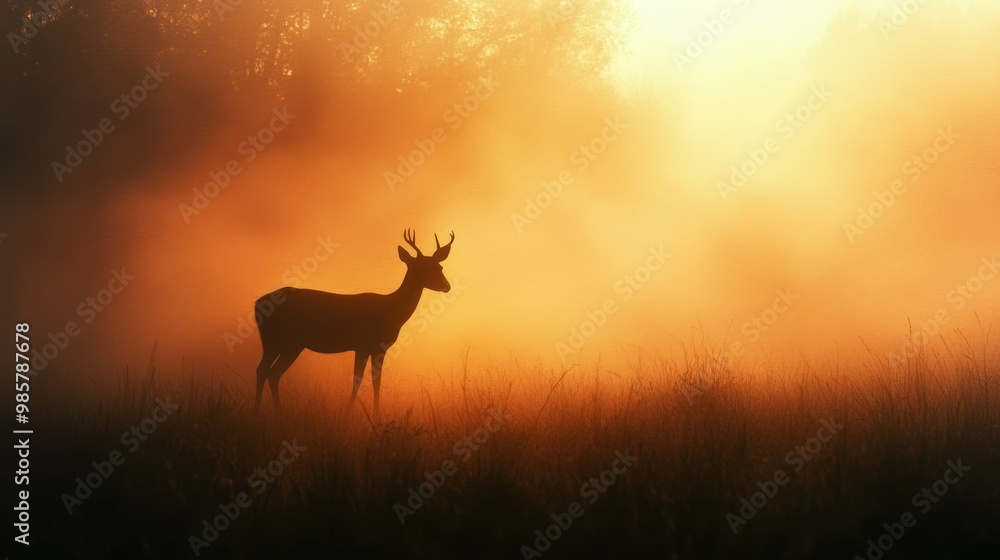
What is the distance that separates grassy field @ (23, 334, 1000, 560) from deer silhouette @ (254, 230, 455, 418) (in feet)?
7.16

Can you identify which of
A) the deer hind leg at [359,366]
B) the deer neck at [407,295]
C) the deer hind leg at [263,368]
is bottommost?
the deer hind leg at [263,368]

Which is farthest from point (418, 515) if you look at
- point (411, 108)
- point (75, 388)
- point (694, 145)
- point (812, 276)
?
point (694, 145)

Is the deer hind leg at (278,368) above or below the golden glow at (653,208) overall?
below

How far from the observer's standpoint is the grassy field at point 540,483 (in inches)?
229

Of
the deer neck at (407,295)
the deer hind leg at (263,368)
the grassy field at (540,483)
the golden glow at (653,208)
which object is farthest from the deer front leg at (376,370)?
the golden glow at (653,208)

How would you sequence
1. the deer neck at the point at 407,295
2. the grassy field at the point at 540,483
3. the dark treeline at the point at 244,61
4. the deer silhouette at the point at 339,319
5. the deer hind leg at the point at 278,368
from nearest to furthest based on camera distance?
the grassy field at the point at 540,483 → the deer hind leg at the point at 278,368 → the deer silhouette at the point at 339,319 → the deer neck at the point at 407,295 → the dark treeline at the point at 244,61

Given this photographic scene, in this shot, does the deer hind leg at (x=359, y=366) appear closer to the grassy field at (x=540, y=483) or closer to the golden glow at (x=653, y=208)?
the grassy field at (x=540, y=483)

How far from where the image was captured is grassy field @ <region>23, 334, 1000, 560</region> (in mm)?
5805

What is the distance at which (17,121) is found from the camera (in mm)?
19094

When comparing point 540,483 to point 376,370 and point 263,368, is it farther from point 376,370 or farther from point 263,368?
point 263,368

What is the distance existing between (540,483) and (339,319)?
4580 millimetres

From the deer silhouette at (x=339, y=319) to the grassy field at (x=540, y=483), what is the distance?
2182mm

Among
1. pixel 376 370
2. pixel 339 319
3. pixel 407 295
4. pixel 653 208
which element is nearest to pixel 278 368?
pixel 339 319

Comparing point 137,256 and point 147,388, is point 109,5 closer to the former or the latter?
point 137,256
